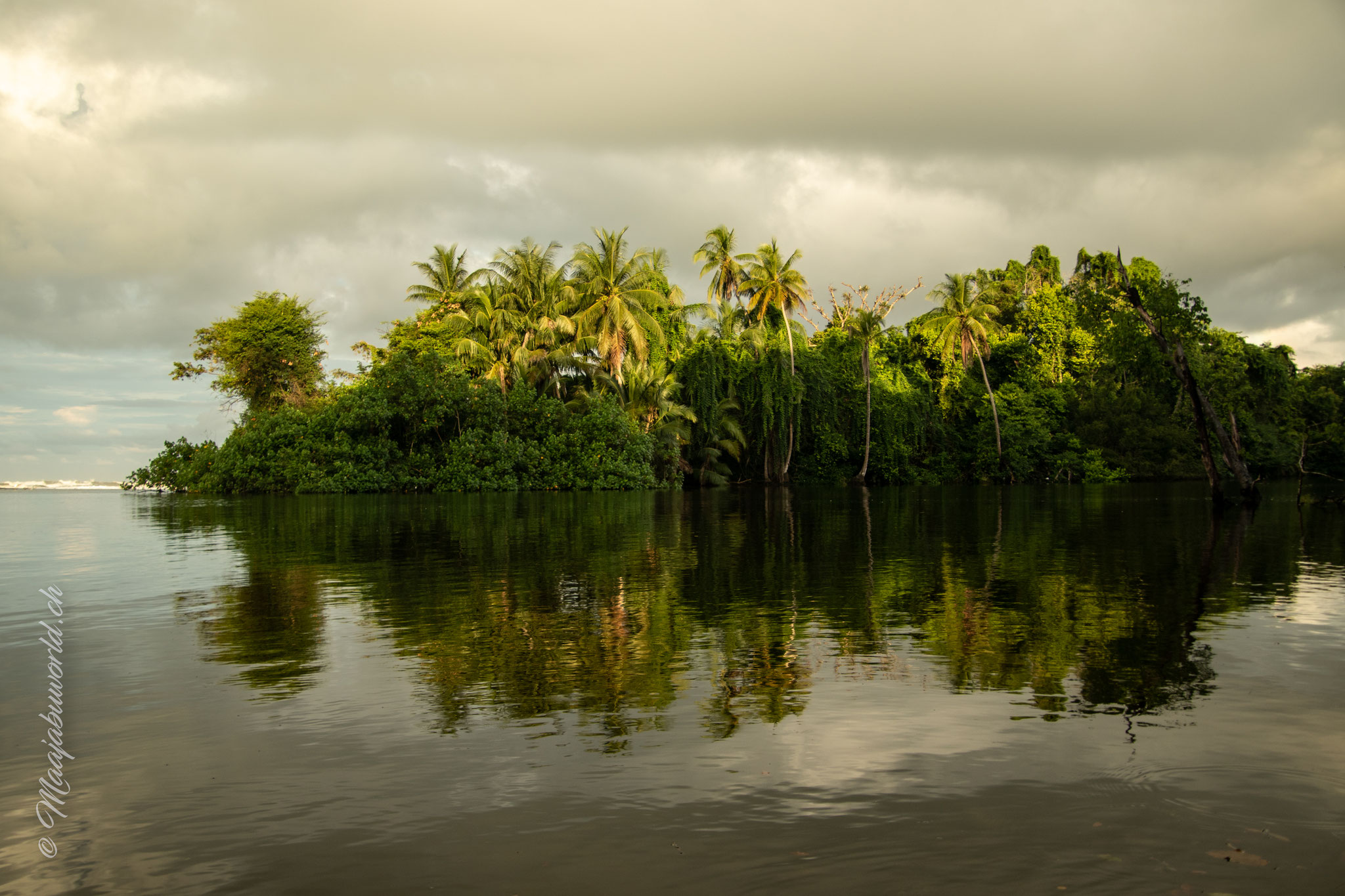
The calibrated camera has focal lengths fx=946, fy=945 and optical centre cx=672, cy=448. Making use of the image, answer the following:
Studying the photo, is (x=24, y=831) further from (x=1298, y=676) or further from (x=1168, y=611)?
(x=1168, y=611)

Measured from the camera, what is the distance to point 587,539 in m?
16.0

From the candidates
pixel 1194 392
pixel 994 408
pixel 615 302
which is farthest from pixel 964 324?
pixel 1194 392

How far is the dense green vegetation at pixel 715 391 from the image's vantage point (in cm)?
4097

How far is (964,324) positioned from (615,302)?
22.1m

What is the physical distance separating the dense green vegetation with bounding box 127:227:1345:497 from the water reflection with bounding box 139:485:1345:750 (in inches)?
513

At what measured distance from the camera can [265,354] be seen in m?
47.9

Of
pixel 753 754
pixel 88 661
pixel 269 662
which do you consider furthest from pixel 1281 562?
pixel 88 661

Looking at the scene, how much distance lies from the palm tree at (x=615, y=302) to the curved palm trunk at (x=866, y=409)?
1327cm

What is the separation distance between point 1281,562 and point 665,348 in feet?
132

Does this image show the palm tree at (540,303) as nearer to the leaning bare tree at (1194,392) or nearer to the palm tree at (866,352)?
the palm tree at (866,352)

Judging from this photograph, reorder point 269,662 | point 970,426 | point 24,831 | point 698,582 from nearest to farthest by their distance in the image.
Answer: point 24,831 < point 269,662 < point 698,582 < point 970,426

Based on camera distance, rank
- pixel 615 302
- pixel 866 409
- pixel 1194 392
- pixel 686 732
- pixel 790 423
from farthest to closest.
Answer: pixel 866 409 < pixel 790 423 < pixel 615 302 < pixel 1194 392 < pixel 686 732

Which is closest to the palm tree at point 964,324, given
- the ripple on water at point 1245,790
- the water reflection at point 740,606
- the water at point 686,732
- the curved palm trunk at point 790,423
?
the curved palm trunk at point 790,423

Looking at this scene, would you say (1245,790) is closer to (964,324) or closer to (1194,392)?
(1194,392)
